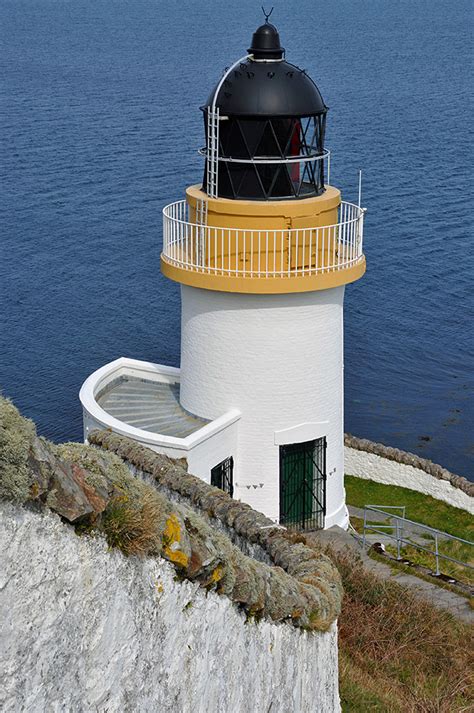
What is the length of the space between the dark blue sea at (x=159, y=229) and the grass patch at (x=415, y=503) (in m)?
7.30

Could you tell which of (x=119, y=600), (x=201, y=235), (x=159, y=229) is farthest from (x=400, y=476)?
(x=159, y=229)

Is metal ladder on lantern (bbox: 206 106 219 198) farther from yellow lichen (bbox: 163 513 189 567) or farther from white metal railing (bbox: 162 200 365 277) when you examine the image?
yellow lichen (bbox: 163 513 189 567)

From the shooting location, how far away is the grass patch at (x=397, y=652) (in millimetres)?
11750

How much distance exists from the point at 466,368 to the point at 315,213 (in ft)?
67.0

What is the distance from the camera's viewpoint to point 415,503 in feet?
71.8

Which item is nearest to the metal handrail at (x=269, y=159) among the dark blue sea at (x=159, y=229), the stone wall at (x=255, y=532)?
the stone wall at (x=255, y=532)

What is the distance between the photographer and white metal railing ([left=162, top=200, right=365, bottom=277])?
1622cm

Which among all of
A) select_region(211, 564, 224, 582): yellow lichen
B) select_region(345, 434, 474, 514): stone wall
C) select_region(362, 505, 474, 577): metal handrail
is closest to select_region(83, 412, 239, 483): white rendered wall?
select_region(362, 505, 474, 577): metal handrail

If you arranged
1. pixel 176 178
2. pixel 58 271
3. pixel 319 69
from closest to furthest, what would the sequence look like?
pixel 58 271 → pixel 176 178 → pixel 319 69

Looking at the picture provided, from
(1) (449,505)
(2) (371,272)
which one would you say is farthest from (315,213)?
(2) (371,272)

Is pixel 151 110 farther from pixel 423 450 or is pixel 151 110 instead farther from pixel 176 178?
pixel 423 450

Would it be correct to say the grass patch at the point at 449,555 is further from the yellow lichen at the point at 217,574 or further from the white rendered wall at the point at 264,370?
the yellow lichen at the point at 217,574

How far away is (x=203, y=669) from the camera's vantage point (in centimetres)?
721

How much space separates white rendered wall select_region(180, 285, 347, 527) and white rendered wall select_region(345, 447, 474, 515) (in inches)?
193
